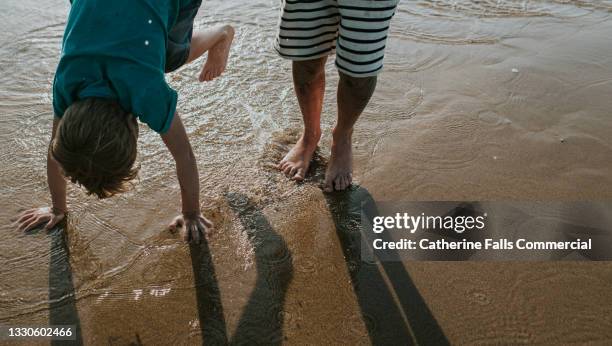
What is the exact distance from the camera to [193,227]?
2.09 metres

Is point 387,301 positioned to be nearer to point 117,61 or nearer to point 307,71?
point 307,71

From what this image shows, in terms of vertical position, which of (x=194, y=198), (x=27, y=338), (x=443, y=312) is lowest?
(x=27, y=338)

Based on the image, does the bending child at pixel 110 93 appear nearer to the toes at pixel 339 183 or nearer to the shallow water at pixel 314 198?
the shallow water at pixel 314 198

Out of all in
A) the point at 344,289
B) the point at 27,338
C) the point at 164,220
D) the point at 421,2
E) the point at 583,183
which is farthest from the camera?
the point at 421,2

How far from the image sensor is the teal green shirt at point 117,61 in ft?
5.46

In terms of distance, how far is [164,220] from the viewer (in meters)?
2.21

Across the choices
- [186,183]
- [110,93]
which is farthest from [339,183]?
[110,93]

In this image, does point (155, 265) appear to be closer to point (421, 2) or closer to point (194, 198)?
point (194, 198)

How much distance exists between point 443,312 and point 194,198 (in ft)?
3.69

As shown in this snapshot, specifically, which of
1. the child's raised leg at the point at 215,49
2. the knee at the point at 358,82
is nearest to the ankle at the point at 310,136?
the knee at the point at 358,82

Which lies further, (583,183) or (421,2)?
(421,2)

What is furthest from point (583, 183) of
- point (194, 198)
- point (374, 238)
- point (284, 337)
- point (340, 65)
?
point (194, 198)

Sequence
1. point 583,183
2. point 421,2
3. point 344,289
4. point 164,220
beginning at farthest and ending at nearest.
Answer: point 421,2 → point 583,183 → point 164,220 → point 344,289

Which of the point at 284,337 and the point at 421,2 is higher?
the point at 421,2
